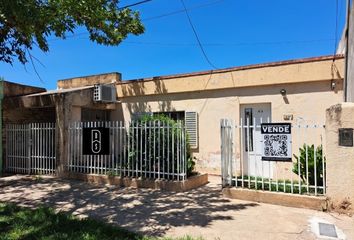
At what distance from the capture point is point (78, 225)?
211 inches

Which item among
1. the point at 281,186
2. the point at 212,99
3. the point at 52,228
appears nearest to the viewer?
the point at 52,228

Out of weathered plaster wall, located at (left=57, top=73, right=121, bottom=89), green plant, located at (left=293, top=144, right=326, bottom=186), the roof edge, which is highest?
weathered plaster wall, located at (left=57, top=73, right=121, bottom=89)

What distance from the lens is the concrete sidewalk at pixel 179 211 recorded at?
5.16 metres

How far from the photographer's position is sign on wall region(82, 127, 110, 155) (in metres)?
10.1

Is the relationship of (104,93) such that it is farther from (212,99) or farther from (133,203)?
(133,203)

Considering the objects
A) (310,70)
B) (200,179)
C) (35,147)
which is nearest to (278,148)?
(200,179)

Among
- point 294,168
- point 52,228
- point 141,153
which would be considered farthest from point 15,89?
point 294,168

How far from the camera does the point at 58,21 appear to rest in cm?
775

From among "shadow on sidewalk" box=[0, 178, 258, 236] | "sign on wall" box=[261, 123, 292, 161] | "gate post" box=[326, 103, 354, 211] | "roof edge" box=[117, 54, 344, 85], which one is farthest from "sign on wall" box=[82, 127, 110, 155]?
"gate post" box=[326, 103, 354, 211]

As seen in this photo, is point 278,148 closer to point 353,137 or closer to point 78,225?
point 353,137

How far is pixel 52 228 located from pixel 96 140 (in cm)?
509

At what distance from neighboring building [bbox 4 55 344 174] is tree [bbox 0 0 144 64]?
7.84 ft

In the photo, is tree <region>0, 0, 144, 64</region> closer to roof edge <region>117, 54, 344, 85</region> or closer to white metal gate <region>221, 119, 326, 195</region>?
roof edge <region>117, 54, 344, 85</region>

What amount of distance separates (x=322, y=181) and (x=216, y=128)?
15.4 ft
